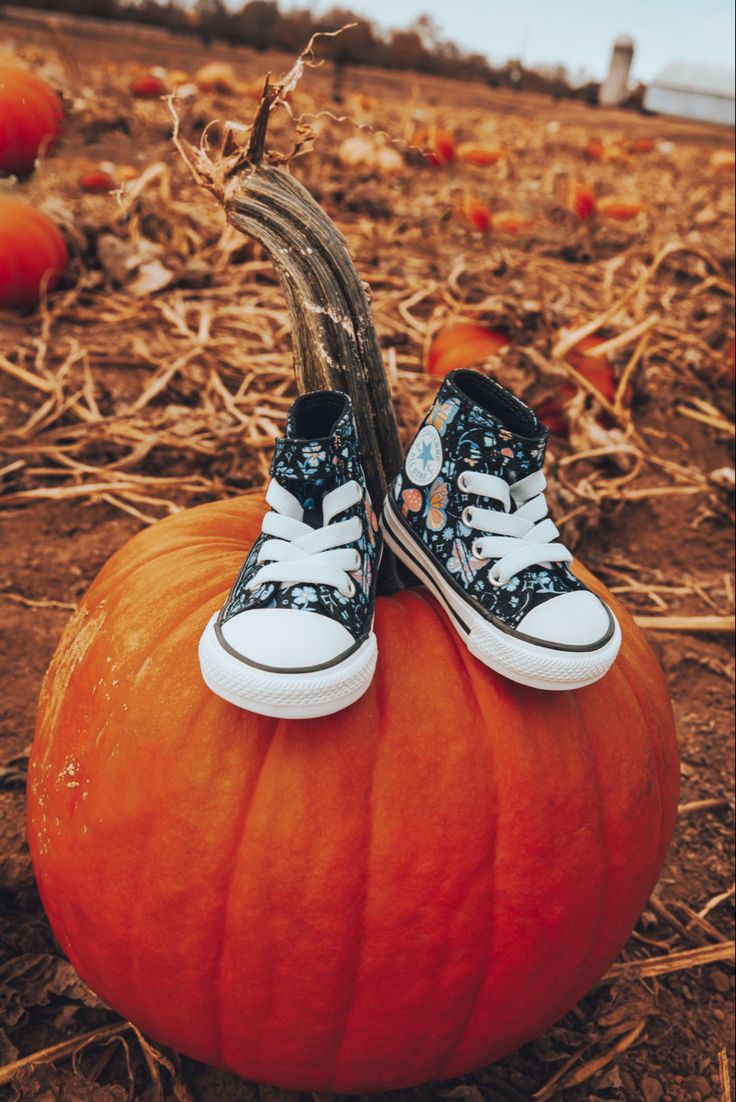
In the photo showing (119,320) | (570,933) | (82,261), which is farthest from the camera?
(82,261)

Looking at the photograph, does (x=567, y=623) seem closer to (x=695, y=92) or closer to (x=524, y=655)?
(x=524, y=655)

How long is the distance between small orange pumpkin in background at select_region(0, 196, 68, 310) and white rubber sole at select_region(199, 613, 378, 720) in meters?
3.47

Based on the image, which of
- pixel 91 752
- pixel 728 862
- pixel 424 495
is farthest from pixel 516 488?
pixel 728 862

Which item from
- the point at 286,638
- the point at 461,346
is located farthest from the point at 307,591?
the point at 461,346

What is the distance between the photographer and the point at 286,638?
1.29 metres

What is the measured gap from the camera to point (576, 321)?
4.48 meters

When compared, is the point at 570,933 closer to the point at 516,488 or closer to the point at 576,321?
the point at 516,488

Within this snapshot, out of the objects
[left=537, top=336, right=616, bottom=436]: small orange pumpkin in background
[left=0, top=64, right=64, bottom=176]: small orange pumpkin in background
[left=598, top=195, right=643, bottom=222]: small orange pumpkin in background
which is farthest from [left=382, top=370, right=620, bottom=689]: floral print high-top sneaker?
[left=598, top=195, right=643, bottom=222]: small orange pumpkin in background

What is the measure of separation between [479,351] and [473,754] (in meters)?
2.73

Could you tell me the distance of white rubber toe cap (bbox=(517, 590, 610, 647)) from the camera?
140 cm

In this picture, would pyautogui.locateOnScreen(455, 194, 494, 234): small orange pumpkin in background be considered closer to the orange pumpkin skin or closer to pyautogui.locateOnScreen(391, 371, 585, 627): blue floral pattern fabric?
pyautogui.locateOnScreen(391, 371, 585, 627): blue floral pattern fabric

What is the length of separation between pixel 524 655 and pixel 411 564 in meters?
0.32

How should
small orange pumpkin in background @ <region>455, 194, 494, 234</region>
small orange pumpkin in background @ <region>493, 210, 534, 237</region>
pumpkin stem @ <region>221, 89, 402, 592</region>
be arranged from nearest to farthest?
pumpkin stem @ <region>221, 89, 402, 592</region> → small orange pumpkin in background @ <region>455, 194, 494, 234</region> → small orange pumpkin in background @ <region>493, 210, 534, 237</region>

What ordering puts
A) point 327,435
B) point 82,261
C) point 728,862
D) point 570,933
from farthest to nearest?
point 82,261 < point 728,862 < point 327,435 < point 570,933
